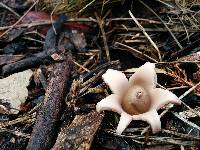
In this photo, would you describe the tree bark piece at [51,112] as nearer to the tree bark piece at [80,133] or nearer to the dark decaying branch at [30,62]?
the tree bark piece at [80,133]

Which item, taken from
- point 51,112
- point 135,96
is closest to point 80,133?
point 51,112

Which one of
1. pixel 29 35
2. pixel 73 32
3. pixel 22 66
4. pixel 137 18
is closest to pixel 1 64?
pixel 22 66

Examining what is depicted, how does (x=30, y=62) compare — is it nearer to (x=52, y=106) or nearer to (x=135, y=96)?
(x=52, y=106)

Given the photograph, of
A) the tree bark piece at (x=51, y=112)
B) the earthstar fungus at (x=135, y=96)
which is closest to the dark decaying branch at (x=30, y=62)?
the tree bark piece at (x=51, y=112)

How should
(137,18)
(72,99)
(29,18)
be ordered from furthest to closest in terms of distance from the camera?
1. (29,18)
2. (137,18)
3. (72,99)

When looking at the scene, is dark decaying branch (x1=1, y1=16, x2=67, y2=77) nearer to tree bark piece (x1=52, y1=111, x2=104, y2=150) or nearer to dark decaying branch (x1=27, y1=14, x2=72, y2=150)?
dark decaying branch (x1=27, y1=14, x2=72, y2=150)

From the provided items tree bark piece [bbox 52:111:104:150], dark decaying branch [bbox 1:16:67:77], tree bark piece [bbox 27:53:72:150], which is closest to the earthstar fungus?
tree bark piece [bbox 52:111:104:150]

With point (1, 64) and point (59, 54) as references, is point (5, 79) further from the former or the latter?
point (59, 54)
